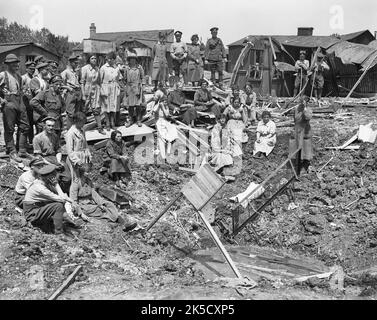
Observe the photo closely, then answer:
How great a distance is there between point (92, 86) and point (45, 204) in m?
5.30

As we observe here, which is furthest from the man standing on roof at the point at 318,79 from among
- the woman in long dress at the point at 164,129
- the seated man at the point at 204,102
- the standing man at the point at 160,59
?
the woman in long dress at the point at 164,129

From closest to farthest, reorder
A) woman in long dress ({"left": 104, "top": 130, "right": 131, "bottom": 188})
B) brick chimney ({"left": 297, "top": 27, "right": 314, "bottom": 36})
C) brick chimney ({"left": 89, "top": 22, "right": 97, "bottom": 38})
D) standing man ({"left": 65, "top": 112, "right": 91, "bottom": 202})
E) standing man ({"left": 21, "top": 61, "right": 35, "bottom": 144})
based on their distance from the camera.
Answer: standing man ({"left": 65, "top": 112, "right": 91, "bottom": 202}), standing man ({"left": 21, "top": 61, "right": 35, "bottom": 144}), woman in long dress ({"left": 104, "top": 130, "right": 131, "bottom": 188}), brick chimney ({"left": 297, "top": 27, "right": 314, "bottom": 36}), brick chimney ({"left": 89, "top": 22, "right": 97, "bottom": 38})

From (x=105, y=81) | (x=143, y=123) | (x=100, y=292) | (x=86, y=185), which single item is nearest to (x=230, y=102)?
(x=143, y=123)

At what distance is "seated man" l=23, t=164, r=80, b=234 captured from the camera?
8.67 meters

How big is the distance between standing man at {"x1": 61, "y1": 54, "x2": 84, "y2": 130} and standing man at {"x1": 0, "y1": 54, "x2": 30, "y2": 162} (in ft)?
4.35

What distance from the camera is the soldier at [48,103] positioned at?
1134 centimetres

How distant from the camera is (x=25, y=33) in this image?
61.2 metres

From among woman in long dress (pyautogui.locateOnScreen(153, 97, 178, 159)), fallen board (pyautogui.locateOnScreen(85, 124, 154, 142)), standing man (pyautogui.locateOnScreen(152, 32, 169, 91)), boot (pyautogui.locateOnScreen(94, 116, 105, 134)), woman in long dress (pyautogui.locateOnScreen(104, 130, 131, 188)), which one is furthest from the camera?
standing man (pyautogui.locateOnScreen(152, 32, 169, 91))

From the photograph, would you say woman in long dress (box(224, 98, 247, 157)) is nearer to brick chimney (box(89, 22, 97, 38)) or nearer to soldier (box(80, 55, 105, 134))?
soldier (box(80, 55, 105, 134))

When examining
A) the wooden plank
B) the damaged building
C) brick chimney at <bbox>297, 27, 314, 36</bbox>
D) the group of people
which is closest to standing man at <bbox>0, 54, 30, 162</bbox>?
the wooden plank

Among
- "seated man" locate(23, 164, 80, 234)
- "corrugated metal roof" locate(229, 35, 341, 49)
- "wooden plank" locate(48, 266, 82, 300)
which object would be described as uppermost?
"corrugated metal roof" locate(229, 35, 341, 49)

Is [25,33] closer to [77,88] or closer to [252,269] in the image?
[77,88]

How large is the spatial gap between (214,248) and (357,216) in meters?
3.52

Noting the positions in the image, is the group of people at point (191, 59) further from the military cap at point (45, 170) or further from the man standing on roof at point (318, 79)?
the military cap at point (45, 170)
